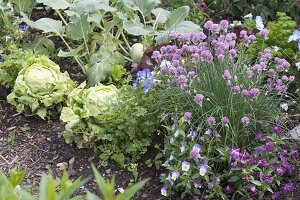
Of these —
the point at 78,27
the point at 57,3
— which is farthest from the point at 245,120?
the point at 57,3

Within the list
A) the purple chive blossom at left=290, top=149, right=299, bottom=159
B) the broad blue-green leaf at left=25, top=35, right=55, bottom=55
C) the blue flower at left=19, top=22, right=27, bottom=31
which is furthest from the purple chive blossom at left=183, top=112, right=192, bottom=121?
the blue flower at left=19, top=22, right=27, bottom=31

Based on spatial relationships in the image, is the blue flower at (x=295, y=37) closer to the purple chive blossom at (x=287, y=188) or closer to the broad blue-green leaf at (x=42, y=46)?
the purple chive blossom at (x=287, y=188)

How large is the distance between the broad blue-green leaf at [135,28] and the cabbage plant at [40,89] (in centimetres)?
60

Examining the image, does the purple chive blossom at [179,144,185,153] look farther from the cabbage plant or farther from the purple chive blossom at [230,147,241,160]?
the cabbage plant

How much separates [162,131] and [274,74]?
3.06 feet

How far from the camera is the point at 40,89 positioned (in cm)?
421

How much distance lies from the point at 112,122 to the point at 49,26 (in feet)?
3.95

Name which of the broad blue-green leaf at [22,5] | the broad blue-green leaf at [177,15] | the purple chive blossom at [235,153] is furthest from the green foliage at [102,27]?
the purple chive blossom at [235,153]

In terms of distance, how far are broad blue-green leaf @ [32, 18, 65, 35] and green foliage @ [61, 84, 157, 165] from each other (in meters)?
0.80

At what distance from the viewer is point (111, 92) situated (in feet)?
13.2

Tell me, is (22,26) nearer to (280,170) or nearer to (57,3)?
(57,3)

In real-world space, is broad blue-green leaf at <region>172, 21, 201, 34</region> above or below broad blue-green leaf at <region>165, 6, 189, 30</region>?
below

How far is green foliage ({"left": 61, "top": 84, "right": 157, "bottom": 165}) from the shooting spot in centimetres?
380

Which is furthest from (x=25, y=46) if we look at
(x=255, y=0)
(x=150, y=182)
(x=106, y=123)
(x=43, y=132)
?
(x=255, y=0)
